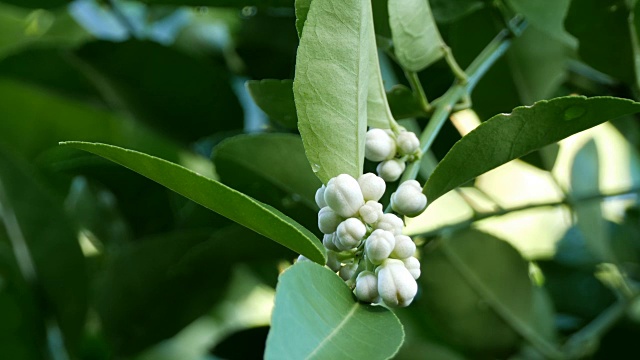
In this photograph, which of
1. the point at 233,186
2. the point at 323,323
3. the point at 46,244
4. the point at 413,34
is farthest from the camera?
the point at 46,244

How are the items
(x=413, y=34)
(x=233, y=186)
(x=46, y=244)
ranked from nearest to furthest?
(x=413, y=34) → (x=233, y=186) → (x=46, y=244)

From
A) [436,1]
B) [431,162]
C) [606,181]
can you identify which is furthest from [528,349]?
[606,181]

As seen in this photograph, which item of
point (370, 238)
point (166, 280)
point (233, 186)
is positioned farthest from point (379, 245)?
point (166, 280)

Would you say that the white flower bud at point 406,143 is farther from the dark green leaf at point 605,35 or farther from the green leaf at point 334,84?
the dark green leaf at point 605,35

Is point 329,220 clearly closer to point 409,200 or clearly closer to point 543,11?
point 409,200

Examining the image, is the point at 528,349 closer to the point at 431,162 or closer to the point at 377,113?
the point at 431,162

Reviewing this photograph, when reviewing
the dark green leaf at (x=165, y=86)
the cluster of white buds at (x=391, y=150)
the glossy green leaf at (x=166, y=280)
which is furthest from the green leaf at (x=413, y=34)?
the dark green leaf at (x=165, y=86)

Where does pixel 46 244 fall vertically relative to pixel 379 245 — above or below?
below
